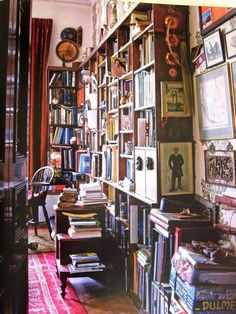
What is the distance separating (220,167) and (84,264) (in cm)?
150

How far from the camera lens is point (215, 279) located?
1.63 m

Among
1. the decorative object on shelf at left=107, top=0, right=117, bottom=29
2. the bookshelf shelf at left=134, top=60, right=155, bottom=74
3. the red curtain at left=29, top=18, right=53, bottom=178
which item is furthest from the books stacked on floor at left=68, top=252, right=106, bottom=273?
the red curtain at left=29, top=18, right=53, bottom=178

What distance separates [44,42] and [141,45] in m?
3.21

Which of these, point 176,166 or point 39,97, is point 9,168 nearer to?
point 176,166

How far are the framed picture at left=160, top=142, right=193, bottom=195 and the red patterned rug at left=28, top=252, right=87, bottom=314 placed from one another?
45.7 inches

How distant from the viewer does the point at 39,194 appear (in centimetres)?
475

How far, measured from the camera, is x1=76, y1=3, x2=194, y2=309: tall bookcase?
2396 mm

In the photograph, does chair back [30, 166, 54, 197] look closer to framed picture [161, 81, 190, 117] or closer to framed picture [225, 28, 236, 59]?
framed picture [161, 81, 190, 117]

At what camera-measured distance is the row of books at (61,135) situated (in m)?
5.69

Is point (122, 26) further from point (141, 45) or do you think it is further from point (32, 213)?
point (32, 213)

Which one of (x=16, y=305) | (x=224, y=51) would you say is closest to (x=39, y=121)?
(x=224, y=51)

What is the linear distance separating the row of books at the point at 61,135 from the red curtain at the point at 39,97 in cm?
11

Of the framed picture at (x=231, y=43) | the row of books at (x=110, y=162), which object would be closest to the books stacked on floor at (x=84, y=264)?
the row of books at (x=110, y=162)

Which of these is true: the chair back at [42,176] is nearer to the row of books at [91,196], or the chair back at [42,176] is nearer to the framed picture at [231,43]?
the row of books at [91,196]
